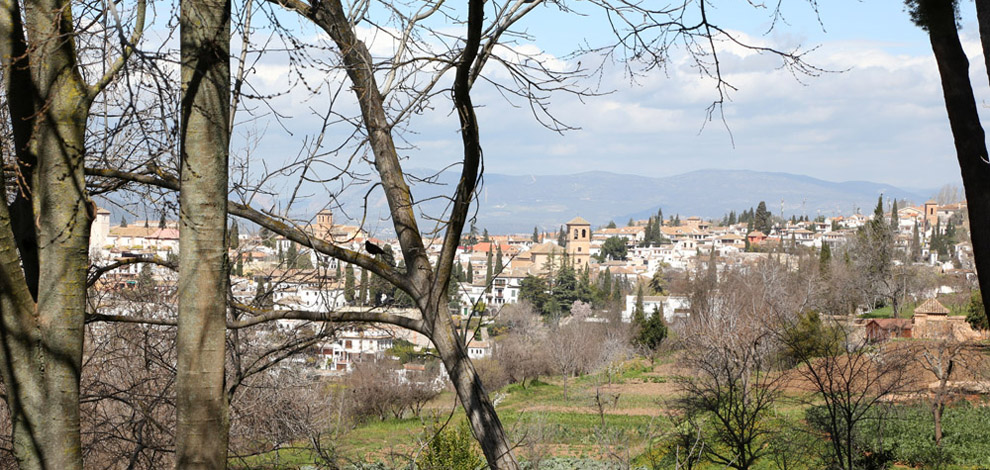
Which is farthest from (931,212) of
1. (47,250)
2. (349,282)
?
(47,250)

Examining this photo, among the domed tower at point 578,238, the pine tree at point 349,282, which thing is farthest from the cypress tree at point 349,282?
the domed tower at point 578,238

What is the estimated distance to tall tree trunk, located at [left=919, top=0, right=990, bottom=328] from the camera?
4965 mm

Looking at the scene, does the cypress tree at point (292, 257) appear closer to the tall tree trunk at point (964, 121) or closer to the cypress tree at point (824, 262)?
the tall tree trunk at point (964, 121)

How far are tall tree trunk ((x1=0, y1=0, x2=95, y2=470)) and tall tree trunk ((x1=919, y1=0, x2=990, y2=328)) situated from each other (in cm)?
501

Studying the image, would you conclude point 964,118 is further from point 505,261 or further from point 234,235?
point 234,235

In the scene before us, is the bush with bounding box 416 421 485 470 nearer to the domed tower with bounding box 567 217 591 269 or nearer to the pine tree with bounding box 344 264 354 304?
the pine tree with bounding box 344 264 354 304

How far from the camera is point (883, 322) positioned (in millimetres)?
37250

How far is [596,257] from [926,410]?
4905 inches

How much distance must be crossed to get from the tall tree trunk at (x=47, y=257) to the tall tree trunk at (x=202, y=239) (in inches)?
33.5

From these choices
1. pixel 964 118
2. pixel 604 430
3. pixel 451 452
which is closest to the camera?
pixel 964 118

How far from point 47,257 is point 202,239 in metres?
0.95

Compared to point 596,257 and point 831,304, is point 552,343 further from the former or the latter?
point 596,257

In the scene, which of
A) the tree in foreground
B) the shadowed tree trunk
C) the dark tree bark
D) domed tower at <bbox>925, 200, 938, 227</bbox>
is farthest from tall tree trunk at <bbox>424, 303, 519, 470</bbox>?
domed tower at <bbox>925, 200, 938, 227</bbox>

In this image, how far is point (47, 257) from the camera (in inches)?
119
